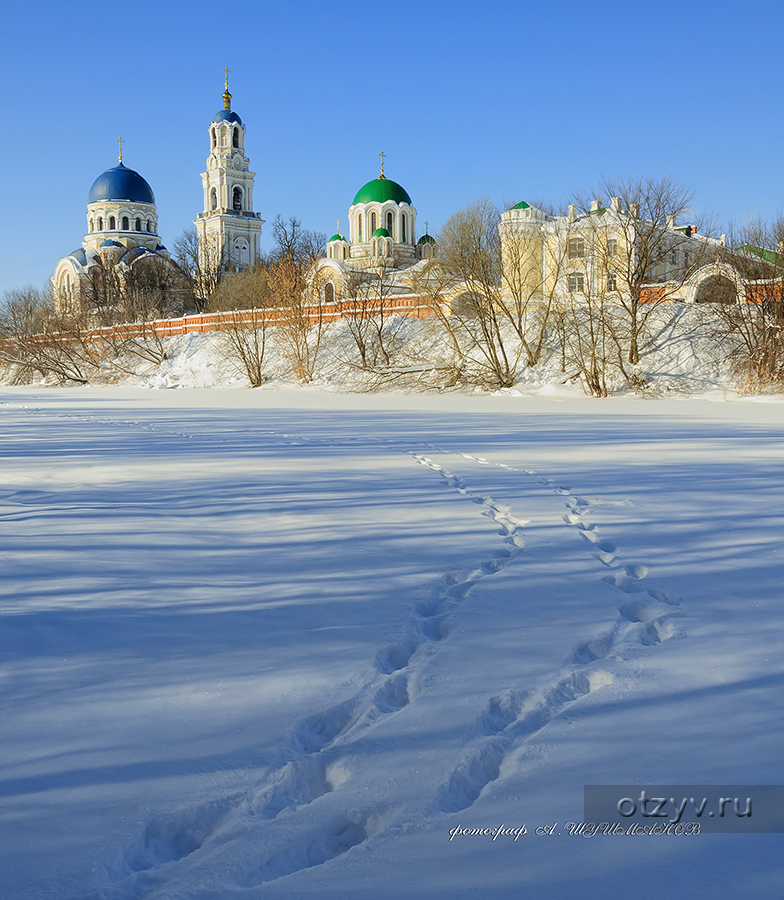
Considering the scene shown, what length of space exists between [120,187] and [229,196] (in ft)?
36.1

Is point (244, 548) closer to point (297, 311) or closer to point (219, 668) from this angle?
point (219, 668)

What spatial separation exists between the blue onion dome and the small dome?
10.1m

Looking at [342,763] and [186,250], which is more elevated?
[186,250]

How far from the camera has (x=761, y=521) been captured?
6.24 metres

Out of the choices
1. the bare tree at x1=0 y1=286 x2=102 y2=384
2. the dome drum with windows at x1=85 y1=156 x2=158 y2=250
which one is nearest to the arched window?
the dome drum with windows at x1=85 y1=156 x2=158 y2=250

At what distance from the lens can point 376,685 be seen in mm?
3332

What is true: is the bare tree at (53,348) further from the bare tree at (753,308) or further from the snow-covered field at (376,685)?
the snow-covered field at (376,685)

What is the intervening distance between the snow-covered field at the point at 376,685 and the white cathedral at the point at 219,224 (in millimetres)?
62930

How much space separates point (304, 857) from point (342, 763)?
48cm

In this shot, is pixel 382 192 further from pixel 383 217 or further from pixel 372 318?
pixel 372 318

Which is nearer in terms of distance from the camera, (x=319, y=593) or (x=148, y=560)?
(x=319, y=593)

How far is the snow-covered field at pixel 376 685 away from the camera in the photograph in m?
2.26

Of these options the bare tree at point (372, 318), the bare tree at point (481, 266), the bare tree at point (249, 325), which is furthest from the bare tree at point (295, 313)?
the bare tree at point (481, 266)

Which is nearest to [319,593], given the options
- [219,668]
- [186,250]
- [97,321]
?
[219,668]
